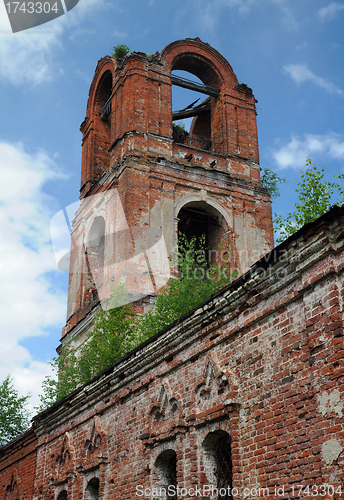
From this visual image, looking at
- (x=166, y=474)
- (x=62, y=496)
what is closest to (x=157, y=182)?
(x=62, y=496)

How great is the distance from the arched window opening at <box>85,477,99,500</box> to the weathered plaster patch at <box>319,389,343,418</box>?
674cm

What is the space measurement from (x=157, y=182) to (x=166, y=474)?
13891 mm

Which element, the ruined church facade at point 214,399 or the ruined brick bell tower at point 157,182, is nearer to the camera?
the ruined church facade at point 214,399

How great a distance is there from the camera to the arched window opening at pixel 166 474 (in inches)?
336

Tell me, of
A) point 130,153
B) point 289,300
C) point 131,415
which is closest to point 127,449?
point 131,415

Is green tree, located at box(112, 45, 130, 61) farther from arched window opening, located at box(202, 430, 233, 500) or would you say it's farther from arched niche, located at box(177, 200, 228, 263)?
arched window opening, located at box(202, 430, 233, 500)

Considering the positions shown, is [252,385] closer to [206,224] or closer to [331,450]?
[331,450]

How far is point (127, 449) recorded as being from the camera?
960 cm

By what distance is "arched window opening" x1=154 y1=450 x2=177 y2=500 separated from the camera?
28.0 feet

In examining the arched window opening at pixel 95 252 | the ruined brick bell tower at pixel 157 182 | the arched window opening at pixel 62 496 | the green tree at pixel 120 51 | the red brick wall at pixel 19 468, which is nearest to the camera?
the arched window opening at pixel 62 496

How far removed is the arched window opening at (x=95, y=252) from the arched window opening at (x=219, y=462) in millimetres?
15787

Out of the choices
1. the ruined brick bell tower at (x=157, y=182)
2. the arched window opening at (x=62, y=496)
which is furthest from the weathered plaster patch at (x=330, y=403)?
the ruined brick bell tower at (x=157, y=182)

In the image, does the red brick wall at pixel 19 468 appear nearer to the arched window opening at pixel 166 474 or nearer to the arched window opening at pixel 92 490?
the arched window opening at pixel 92 490

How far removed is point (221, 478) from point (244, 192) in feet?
54.3
